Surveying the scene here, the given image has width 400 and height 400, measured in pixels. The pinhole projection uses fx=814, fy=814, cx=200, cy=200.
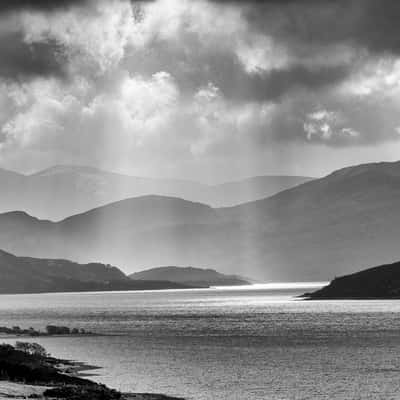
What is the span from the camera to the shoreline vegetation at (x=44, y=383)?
71.9m

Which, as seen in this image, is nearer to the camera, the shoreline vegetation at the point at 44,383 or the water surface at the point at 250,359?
the shoreline vegetation at the point at 44,383

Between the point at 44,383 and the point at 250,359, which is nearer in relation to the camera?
the point at 44,383

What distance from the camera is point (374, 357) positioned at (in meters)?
118

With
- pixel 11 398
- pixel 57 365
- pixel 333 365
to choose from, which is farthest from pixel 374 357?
pixel 11 398

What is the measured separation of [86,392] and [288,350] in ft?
212

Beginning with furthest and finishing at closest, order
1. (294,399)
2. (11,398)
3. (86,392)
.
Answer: (294,399), (86,392), (11,398)

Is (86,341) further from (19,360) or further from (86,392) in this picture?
(86,392)

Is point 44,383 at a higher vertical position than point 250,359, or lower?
higher

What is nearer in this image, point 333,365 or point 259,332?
point 333,365

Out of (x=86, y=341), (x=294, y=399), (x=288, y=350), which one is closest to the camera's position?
(x=294, y=399)

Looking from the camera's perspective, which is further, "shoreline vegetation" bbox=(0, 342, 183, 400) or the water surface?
the water surface

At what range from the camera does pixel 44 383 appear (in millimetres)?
82688

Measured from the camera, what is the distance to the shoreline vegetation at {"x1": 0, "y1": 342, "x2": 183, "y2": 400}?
7194cm

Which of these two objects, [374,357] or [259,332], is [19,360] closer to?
[374,357]
